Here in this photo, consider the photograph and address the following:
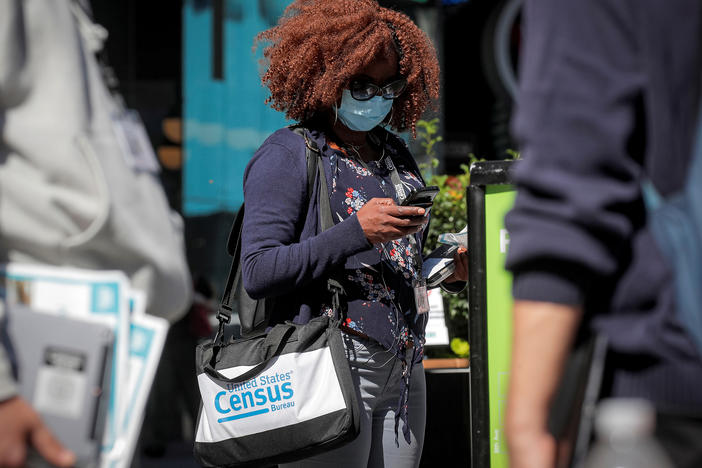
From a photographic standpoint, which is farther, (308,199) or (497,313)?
(497,313)

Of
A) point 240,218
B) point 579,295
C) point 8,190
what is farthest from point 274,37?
point 579,295

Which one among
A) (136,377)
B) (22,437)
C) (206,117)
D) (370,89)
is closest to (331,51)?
(370,89)

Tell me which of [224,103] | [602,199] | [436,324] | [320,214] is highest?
[224,103]

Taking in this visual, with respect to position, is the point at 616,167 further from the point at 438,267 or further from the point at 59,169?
the point at 438,267

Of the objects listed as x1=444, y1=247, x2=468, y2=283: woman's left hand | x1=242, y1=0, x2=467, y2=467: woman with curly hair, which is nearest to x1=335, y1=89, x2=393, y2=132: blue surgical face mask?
x1=242, y1=0, x2=467, y2=467: woman with curly hair

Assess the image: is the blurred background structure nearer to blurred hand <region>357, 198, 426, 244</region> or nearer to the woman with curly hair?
the woman with curly hair

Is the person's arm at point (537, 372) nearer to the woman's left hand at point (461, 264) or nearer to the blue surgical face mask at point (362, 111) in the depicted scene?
the blue surgical face mask at point (362, 111)

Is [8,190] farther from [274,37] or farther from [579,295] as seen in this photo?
[274,37]

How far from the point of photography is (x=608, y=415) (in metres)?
1.05

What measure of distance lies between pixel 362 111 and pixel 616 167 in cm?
148

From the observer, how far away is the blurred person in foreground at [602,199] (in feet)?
3.51

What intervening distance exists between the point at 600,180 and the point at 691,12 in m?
0.24

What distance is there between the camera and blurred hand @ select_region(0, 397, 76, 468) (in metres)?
1.35

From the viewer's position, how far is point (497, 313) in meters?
2.61
